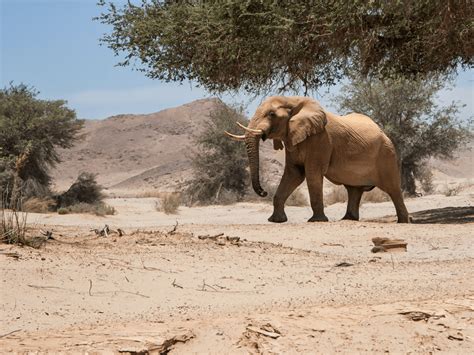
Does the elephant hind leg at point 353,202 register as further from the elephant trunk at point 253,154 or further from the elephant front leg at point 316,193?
the elephant trunk at point 253,154

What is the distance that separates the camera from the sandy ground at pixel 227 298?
6.55 metres

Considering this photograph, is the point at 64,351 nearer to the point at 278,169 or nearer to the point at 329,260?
the point at 329,260

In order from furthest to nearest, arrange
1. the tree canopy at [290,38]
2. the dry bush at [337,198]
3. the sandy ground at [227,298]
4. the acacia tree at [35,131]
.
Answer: the acacia tree at [35,131], the dry bush at [337,198], the tree canopy at [290,38], the sandy ground at [227,298]

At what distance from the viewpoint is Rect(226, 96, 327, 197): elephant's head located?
16.1 meters

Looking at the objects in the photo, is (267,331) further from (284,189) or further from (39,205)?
(39,205)

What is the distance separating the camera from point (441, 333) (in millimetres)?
7293

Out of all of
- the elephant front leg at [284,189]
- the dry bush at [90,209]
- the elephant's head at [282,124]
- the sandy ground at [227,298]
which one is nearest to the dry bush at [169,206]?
the dry bush at [90,209]

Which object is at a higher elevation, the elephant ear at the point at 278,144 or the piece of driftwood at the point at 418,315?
the elephant ear at the point at 278,144

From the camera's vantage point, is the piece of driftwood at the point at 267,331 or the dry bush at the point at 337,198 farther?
the dry bush at the point at 337,198

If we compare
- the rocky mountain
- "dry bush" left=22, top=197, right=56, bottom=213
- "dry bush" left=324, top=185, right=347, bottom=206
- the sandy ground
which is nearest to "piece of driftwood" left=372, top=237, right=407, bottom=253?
the sandy ground

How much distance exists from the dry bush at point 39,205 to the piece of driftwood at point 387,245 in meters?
12.5

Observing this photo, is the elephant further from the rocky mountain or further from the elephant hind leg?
the rocky mountain

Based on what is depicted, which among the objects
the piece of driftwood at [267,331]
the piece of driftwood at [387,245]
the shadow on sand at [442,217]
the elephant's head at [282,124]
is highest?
the elephant's head at [282,124]

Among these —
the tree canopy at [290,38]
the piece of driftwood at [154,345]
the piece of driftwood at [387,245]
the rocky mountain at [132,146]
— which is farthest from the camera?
the rocky mountain at [132,146]
